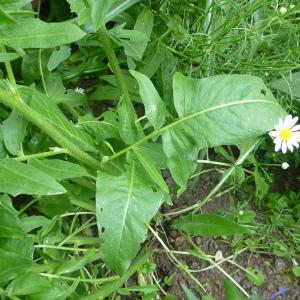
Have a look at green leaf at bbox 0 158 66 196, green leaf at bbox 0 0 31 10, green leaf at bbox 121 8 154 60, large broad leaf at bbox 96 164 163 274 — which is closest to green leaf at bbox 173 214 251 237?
large broad leaf at bbox 96 164 163 274

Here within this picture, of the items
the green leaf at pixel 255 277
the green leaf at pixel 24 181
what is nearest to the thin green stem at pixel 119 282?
the green leaf at pixel 255 277

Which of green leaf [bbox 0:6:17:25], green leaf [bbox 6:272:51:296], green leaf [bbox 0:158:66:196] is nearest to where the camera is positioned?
green leaf [bbox 0:6:17:25]

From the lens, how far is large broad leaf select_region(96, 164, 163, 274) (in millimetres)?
965

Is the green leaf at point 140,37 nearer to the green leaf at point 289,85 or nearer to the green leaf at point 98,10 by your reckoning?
the green leaf at point 98,10

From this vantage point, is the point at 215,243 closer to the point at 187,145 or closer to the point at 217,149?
the point at 217,149

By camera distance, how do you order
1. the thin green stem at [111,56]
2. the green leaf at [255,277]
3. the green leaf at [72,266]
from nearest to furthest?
1. the green leaf at [72,266]
2. the thin green stem at [111,56]
3. the green leaf at [255,277]

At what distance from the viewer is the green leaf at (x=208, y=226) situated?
128 cm

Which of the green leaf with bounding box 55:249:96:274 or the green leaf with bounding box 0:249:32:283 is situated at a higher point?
the green leaf with bounding box 0:249:32:283

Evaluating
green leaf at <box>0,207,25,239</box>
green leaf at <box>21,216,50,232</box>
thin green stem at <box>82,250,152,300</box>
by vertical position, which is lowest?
thin green stem at <box>82,250,152,300</box>

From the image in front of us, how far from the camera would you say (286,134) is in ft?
4.42

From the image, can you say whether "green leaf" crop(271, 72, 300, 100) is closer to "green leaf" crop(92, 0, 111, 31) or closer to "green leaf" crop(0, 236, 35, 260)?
"green leaf" crop(92, 0, 111, 31)

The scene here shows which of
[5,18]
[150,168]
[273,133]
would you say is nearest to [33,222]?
[150,168]

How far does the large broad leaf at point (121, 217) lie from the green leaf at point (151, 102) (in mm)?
136

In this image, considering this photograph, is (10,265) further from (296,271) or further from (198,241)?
(296,271)
